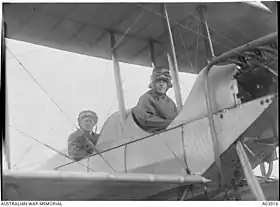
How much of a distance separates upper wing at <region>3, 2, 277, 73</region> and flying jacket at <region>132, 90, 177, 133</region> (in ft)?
0.33

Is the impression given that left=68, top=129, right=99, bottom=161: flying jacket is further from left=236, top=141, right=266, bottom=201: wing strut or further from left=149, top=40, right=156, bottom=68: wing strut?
left=236, top=141, right=266, bottom=201: wing strut

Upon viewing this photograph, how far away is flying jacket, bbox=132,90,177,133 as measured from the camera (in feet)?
2.80

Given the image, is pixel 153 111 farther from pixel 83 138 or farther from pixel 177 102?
pixel 83 138

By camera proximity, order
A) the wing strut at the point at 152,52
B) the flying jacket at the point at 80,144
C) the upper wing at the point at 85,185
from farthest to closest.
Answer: the wing strut at the point at 152,52
the flying jacket at the point at 80,144
the upper wing at the point at 85,185

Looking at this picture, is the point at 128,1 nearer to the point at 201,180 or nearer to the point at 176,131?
the point at 176,131

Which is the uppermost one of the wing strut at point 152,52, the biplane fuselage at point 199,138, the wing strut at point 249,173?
the wing strut at point 152,52

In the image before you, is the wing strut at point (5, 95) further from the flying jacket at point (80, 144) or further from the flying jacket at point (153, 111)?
the flying jacket at point (153, 111)

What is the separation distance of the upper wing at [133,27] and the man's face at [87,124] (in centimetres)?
17

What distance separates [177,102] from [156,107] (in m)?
0.06

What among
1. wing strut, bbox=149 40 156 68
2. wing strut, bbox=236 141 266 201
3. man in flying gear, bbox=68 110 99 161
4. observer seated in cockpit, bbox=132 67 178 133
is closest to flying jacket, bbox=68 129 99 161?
man in flying gear, bbox=68 110 99 161

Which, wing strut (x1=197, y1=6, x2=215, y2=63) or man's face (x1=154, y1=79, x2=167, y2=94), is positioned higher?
wing strut (x1=197, y1=6, x2=215, y2=63)

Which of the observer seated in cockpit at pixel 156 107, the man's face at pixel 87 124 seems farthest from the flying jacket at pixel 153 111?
the man's face at pixel 87 124

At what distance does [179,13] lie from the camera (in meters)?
0.90

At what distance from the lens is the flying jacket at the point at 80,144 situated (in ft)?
2.77
